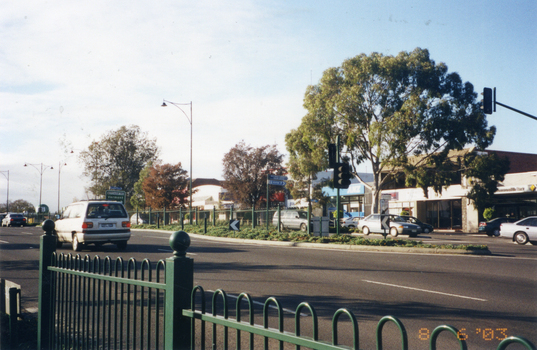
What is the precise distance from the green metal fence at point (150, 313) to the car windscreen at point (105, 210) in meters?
11.6

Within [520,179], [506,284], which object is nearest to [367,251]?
[506,284]

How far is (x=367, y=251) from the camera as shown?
1919 centimetres

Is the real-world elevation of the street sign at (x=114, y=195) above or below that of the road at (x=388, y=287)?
above

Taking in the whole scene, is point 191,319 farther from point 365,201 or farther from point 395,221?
point 365,201

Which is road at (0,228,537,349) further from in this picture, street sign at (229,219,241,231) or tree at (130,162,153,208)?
tree at (130,162,153,208)

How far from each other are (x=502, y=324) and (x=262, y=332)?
559 centimetres

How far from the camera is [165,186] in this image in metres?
57.4

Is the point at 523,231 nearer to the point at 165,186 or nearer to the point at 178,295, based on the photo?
the point at 178,295

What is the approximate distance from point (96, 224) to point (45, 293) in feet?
41.6

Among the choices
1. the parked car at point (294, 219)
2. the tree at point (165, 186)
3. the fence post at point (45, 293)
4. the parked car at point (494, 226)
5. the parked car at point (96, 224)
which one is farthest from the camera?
the tree at point (165, 186)

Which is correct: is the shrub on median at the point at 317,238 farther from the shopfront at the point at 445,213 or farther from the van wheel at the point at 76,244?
the shopfront at the point at 445,213

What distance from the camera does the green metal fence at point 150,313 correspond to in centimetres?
223

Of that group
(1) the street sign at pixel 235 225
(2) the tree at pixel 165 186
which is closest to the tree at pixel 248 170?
(2) the tree at pixel 165 186
